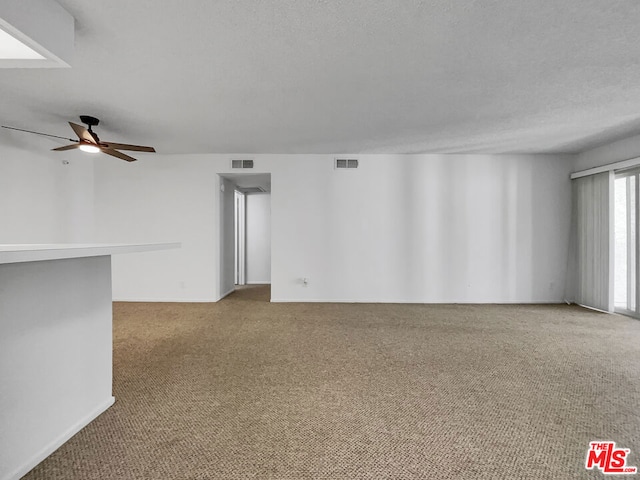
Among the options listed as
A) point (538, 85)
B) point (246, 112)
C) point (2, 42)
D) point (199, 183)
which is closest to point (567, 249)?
point (538, 85)

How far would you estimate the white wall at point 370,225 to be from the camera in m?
5.03

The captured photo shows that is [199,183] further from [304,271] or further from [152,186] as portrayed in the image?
[304,271]

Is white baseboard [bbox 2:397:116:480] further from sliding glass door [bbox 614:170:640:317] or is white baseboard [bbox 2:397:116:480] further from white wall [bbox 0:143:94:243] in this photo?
sliding glass door [bbox 614:170:640:317]

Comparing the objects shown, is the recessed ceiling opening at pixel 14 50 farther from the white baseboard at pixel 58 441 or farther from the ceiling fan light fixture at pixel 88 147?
the white baseboard at pixel 58 441

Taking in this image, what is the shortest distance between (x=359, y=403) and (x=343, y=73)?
102 inches

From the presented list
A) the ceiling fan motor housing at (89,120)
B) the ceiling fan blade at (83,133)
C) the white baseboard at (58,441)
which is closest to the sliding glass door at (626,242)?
the white baseboard at (58,441)

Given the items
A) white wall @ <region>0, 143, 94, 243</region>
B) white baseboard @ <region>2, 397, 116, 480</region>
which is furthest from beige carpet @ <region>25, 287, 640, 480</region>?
white wall @ <region>0, 143, 94, 243</region>

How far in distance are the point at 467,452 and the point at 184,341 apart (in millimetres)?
2742

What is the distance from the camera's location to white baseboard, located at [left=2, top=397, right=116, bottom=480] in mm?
1315

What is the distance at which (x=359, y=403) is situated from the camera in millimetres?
1918

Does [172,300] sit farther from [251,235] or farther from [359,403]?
[359,403]

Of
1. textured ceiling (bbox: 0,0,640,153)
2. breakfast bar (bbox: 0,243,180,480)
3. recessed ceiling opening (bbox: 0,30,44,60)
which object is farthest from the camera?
textured ceiling (bbox: 0,0,640,153)

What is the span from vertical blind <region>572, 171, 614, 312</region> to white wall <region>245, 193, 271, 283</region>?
6.13m
